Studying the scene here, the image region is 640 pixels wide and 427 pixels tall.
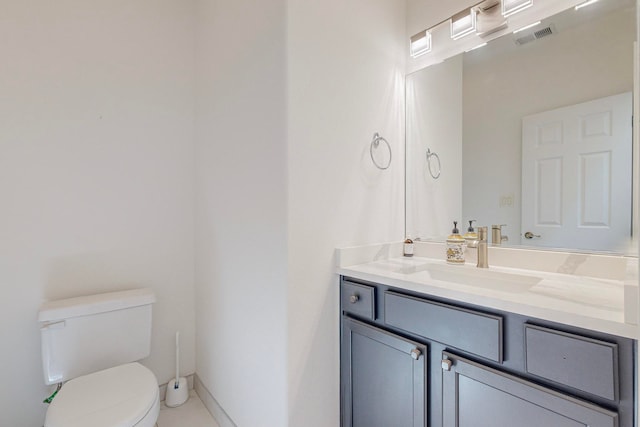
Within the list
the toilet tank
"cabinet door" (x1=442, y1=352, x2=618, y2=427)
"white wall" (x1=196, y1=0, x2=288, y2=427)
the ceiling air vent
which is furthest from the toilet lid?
the ceiling air vent

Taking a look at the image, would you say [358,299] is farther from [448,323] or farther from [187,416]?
[187,416]

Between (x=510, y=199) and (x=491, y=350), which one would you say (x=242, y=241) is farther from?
(x=510, y=199)

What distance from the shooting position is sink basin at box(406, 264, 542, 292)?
3.88 ft

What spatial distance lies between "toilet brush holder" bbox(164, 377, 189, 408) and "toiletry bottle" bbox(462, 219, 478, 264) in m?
1.88

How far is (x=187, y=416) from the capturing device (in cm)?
181

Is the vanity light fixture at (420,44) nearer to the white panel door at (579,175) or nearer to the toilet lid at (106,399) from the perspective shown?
the white panel door at (579,175)

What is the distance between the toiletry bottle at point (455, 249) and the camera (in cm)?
148

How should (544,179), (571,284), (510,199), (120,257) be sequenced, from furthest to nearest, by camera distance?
1. (120,257)
2. (510,199)
3. (544,179)
4. (571,284)

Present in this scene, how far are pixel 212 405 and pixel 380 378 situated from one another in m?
1.16

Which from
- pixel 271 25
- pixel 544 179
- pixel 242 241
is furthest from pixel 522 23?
pixel 242 241

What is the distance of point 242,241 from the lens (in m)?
1.52

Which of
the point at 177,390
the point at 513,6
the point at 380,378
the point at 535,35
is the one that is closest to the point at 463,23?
the point at 513,6

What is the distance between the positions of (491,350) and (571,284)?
0.43 m

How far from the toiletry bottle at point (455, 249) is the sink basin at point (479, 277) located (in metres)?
0.05
